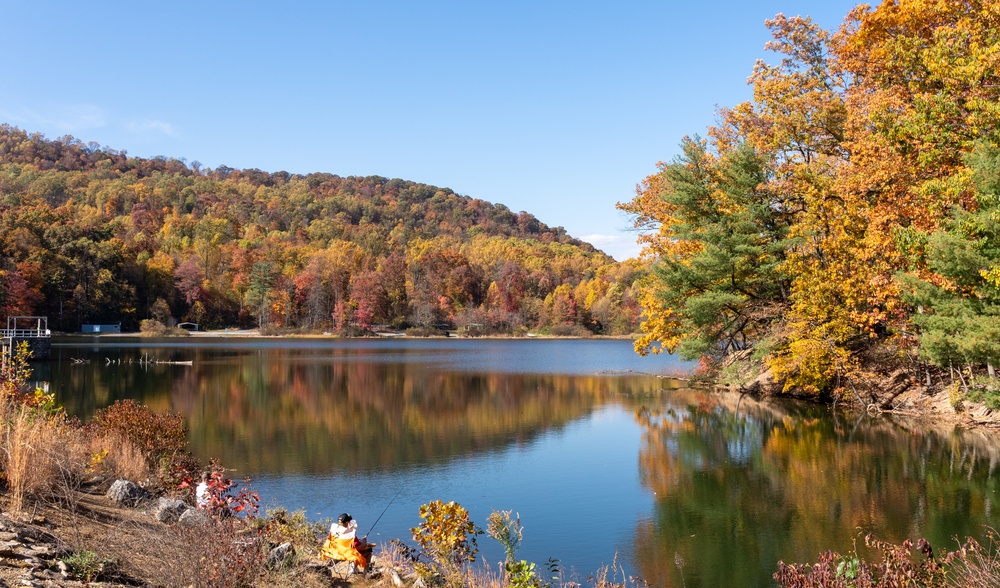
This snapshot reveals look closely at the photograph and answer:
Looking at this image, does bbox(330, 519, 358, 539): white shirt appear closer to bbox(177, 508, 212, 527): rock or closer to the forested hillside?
bbox(177, 508, 212, 527): rock

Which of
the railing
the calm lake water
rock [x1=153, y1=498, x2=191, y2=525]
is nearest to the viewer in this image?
rock [x1=153, y1=498, x2=191, y2=525]

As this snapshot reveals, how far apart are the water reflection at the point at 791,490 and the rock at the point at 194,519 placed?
5039mm

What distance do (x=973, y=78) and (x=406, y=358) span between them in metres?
40.2

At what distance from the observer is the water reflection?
9.88 m

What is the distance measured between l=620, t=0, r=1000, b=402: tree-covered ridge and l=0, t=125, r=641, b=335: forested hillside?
160ft

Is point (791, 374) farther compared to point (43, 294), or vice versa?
point (43, 294)

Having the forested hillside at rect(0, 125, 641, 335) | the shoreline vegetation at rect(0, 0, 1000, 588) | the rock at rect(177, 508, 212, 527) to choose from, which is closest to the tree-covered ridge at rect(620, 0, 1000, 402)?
the shoreline vegetation at rect(0, 0, 1000, 588)

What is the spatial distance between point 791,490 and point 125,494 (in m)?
10.4

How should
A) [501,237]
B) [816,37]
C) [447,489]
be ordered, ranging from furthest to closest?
→ [501,237] < [816,37] < [447,489]

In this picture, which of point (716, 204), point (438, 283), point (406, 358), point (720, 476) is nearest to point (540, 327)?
point (438, 283)

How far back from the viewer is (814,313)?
21.9 metres

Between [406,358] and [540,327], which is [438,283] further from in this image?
[406,358]

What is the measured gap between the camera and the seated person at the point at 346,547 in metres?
7.96

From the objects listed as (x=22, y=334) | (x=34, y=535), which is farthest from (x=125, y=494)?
(x=22, y=334)
